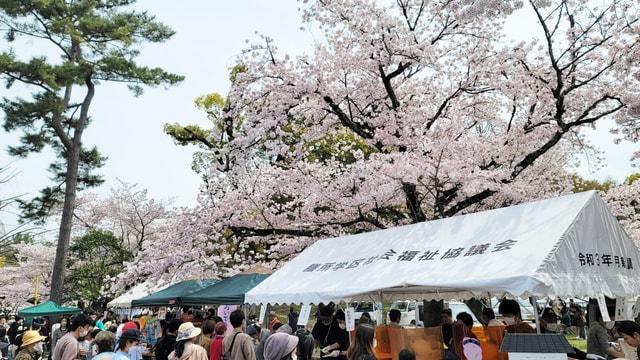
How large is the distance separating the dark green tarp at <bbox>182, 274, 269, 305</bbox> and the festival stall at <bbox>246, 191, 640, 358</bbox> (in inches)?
82.4

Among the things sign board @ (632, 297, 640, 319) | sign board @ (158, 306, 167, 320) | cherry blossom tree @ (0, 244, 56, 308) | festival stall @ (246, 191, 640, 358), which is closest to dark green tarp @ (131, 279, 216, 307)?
festival stall @ (246, 191, 640, 358)

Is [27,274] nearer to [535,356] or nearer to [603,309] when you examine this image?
[603,309]

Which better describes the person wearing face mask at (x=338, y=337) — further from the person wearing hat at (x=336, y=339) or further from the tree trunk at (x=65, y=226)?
the tree trunk at (x=65, y=226)

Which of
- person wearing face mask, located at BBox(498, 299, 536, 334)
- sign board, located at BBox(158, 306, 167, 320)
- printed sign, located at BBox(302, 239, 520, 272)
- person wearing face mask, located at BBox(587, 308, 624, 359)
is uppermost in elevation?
printed sign, located at BBox(302, 239, 520, 272)

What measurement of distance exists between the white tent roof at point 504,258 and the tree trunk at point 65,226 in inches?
601

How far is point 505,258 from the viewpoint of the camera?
5.96 metres

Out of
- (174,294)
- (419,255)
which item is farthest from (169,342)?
(174,294)

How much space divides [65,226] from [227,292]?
13.1 meters

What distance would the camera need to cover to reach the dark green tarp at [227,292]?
411 inches

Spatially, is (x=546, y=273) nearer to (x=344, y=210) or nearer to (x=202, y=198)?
(x=344, y=210)

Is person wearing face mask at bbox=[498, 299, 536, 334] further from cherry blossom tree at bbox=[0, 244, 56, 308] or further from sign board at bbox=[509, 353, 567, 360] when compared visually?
cherry blossom tree at bbox=[0, 244, 56, 308]

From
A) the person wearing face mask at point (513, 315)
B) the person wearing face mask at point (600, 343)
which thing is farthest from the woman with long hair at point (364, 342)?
the person wearing face mask at point (600, 343)

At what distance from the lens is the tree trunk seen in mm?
20781

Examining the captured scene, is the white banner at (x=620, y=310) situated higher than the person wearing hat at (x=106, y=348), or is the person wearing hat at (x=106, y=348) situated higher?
the white banner at (x=620, y=310)
